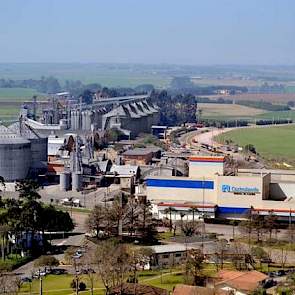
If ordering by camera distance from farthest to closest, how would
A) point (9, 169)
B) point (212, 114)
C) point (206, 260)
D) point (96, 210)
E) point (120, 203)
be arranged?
1. point (212, 114)
2. point (9, 169)
3. point (120, 203)
4. point (96, 210)
5. point (206, 260)

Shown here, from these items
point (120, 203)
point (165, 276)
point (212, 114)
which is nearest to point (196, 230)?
point (120, 203)

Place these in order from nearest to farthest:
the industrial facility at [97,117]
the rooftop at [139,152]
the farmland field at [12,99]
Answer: the rooftop at [139,152]
the industrial facility at [97,117]
the farmland field at [12,99]

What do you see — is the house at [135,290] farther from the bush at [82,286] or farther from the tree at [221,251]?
the tree at [221,251]

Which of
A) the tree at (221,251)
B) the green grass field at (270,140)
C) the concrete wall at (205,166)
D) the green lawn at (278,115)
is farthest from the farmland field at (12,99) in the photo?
the tree at (221,251)

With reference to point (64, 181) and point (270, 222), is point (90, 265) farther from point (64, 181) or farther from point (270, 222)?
point (64, 181)

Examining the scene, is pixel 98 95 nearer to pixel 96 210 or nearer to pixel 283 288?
pixel 96 210

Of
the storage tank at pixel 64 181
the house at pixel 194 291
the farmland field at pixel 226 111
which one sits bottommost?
the farmland field at pixel 226 111
